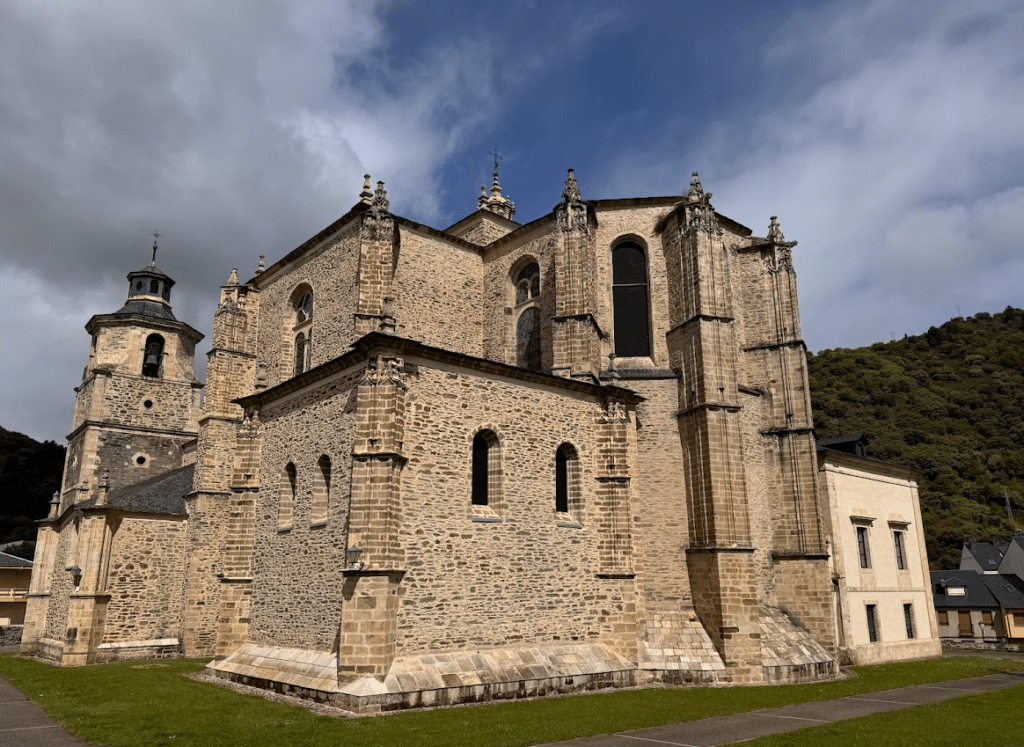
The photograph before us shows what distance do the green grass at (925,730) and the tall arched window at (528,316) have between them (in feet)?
38.2

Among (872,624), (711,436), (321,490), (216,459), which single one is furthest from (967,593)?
(216,459)

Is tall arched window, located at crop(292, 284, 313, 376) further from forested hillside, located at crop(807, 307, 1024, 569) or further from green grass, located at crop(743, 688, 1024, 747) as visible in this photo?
forested hillside, located at crop(807, 307, 1024, 569)

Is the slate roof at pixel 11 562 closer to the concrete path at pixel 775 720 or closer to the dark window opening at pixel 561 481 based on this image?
the dark window opening at pixel 561 481

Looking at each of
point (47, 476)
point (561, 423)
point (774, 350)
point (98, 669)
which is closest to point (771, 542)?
point (774, 350)

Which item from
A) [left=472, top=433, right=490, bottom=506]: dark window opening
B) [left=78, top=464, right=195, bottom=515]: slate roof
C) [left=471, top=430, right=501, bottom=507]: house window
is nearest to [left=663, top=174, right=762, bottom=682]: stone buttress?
[left=471, top=430, right=501, bottom=507]: house window

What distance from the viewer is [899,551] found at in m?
25.7

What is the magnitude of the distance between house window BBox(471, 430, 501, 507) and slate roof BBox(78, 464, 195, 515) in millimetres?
12603

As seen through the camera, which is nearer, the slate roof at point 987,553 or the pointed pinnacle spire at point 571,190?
the pointed pinnacle spire at point 571,190

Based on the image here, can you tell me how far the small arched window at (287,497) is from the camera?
A: 16.5 m

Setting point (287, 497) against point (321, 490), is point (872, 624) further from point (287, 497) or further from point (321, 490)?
point (287, 497)

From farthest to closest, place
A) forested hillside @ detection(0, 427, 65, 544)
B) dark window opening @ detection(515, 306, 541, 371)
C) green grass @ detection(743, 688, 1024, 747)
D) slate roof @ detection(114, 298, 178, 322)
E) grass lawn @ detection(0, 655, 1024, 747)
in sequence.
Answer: forested hillside @ detection(0, 427, 65, 544) → slate roof @ detection(114, 298, 178, 322) → dark window opening @ detection(515, 306, 541, 371) → grass lawn @ detection(0, 655, 1024, 747) → green grass @ detection(743, 688, 1024, 747)

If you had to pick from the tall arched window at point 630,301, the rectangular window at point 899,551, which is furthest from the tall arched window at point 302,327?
the rectangular window at point 899,551

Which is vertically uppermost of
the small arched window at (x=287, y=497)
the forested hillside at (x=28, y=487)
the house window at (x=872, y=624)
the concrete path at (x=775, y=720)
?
the forested hillside at (x=28, y=487)

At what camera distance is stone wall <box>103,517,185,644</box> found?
847 inches
